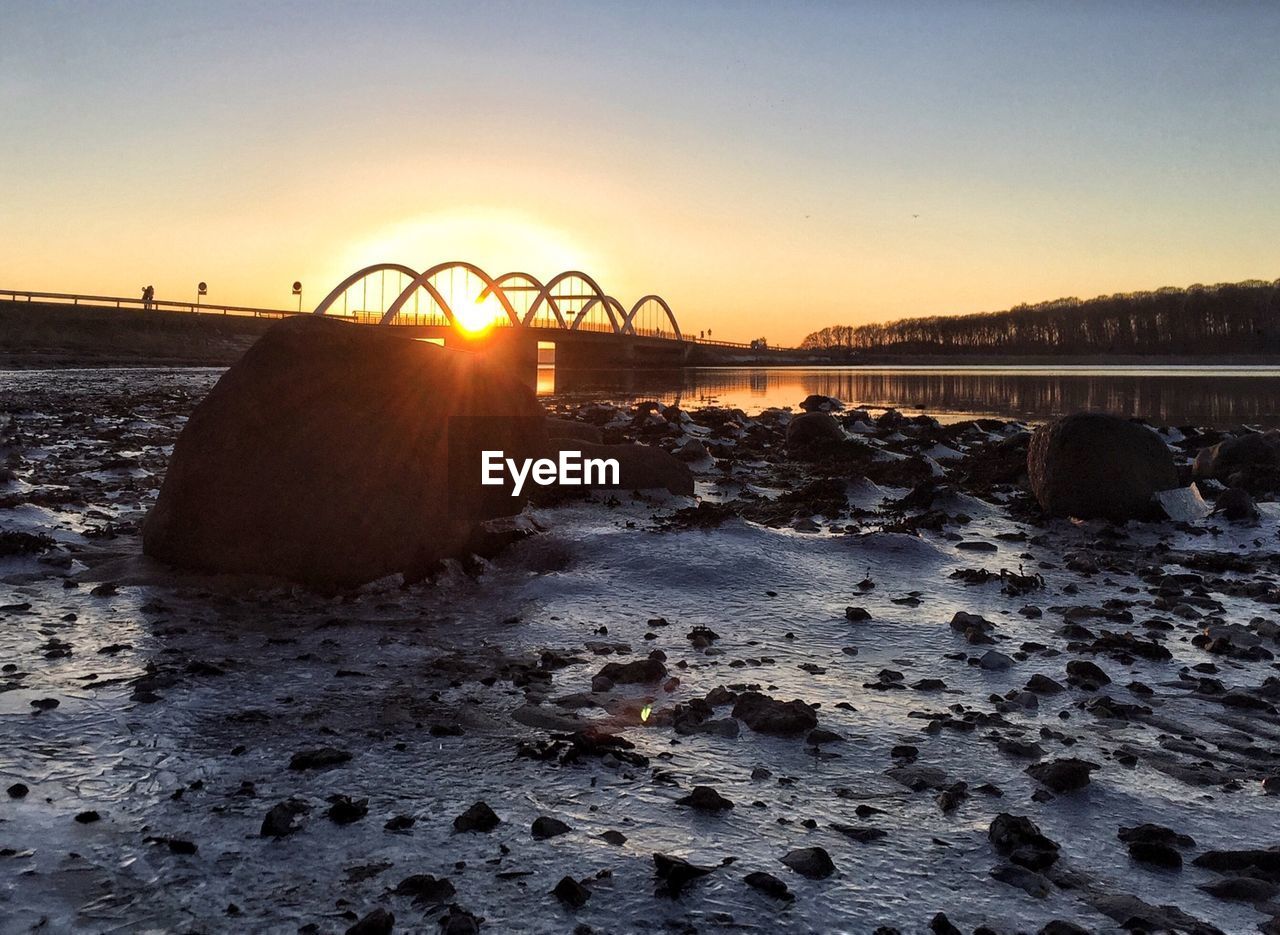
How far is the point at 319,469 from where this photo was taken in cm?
697

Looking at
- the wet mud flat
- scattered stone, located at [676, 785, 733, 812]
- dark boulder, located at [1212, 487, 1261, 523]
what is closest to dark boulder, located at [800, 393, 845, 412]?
dark boulder, located at [1212, 487, 1261, 523]

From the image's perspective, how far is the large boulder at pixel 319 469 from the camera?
6816mm

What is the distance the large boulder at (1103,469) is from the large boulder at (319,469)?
7166 mm

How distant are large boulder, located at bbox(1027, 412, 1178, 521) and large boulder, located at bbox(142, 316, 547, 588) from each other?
7.17 m

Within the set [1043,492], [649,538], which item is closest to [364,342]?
[649,538]

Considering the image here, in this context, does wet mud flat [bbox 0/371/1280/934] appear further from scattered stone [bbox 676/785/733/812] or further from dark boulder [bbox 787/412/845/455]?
dark boulder [bbox 787/412/845/455]

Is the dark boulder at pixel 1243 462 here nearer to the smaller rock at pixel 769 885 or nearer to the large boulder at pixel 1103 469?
the large boulder at pixel 1103 469

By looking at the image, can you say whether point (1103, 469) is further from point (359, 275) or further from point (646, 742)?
point (359, 275)

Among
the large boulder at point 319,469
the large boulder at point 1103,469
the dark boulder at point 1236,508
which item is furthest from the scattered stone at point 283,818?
the dark boulder at point 1236,508

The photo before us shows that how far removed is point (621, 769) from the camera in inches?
145

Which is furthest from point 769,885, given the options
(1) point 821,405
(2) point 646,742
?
(1) point 821,405

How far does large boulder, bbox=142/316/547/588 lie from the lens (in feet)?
22.4

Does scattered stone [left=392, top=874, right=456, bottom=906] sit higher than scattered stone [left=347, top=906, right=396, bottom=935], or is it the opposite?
scattered stone [left=347, top=906, right=396, bottom=935]

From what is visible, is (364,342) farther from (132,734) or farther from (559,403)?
(559,403)
